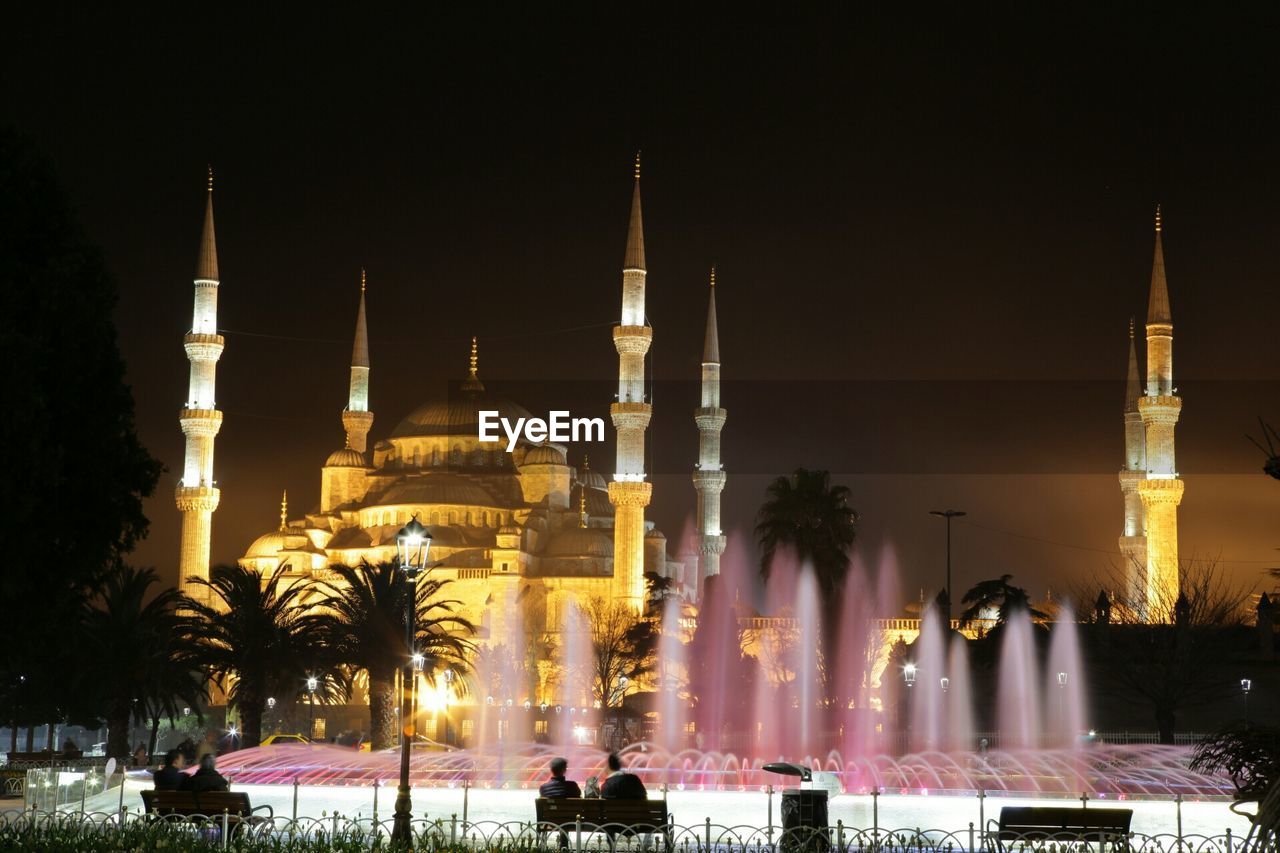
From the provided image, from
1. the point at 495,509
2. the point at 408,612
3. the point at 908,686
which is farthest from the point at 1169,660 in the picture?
the point at 495,509

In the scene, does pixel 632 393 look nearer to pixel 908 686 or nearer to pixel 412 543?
pixel 908 686

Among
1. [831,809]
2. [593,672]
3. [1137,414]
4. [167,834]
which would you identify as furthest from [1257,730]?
[1137,414]

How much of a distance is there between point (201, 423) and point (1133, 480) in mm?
29135

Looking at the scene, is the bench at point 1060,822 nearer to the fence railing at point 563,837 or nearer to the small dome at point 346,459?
the fence railing at point 563,837

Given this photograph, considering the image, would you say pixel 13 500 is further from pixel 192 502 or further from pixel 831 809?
pixel 192 502

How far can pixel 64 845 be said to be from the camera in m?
11.8

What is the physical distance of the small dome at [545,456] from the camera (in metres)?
67.8

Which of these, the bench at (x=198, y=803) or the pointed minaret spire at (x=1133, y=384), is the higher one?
the pointed minaret spire at (x=1133, y=384)

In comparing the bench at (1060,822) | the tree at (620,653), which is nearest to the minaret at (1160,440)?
the tree at (620,653)

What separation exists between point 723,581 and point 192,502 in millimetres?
16704

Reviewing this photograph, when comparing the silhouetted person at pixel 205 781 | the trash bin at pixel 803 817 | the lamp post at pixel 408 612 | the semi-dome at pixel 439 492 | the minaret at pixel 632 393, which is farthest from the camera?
the semi-dome at pixel 439 492

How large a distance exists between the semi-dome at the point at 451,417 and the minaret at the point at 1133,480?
27894mm

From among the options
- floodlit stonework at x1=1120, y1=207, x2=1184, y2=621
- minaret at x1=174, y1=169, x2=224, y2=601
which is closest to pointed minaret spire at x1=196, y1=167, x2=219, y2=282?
minaret at x1=174, y1=169, x2=224, y2=601

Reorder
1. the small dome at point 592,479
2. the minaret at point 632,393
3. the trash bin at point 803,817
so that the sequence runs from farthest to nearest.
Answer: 1. the small dome at point 592,479
2. the minaret at point 632,393
3. the trash bin at point 803,817
